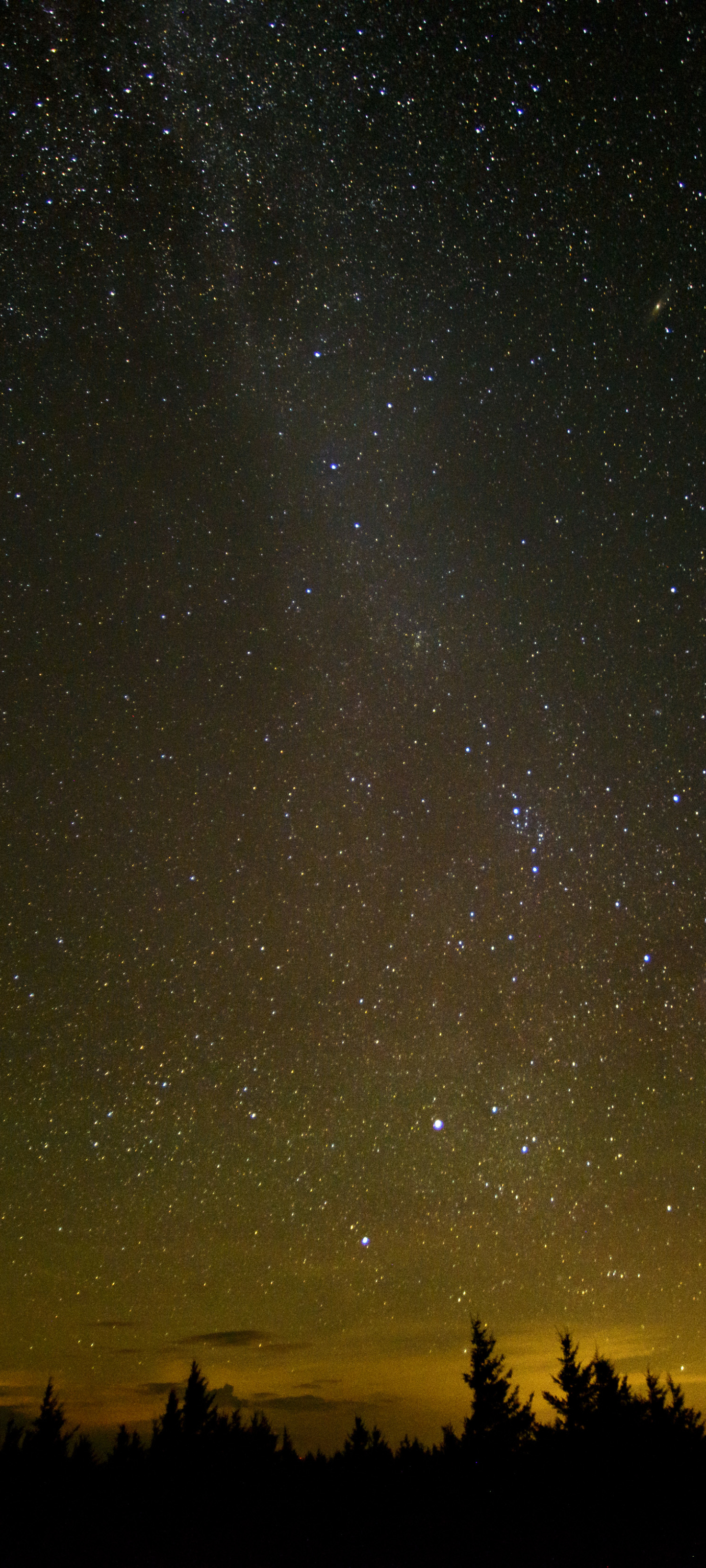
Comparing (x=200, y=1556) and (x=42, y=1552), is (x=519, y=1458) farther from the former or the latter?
(x=42, y=1552)

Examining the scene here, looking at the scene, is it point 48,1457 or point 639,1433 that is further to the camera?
point 48,1457

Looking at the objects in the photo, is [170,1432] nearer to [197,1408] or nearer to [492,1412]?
[197,1408]

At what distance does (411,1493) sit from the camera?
1464 cm

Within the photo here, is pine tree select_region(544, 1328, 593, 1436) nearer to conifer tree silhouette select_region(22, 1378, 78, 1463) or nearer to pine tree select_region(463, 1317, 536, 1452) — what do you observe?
pine tree select_region(463, 1317, 536, 1452)

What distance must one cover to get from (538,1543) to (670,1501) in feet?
9.64

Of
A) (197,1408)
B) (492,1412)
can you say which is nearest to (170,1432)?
(197,1408)

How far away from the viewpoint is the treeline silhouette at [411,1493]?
12023 mm

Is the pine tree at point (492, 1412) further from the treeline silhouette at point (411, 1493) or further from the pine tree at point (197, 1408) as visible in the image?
the pine tree at point (197, 1408)

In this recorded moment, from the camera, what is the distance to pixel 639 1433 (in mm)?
18078

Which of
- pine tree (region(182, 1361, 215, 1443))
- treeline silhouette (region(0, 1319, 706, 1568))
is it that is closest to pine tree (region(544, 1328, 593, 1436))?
treeline silhouette (region(0, 1319, 706, 1568))

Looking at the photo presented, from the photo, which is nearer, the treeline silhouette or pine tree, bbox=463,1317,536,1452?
the treeline silhouette

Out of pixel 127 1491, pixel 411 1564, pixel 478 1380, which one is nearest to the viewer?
pixel 411 1564

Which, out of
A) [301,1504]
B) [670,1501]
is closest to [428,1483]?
[301,1504]

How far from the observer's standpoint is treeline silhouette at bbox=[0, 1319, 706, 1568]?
12023 millimetres
